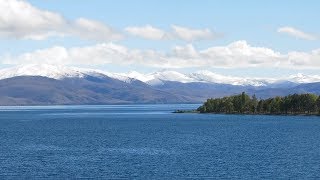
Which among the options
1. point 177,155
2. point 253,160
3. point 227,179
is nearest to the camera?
point 227,179

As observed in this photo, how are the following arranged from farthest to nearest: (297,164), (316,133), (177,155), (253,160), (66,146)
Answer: (316,133) → (66,146) → (177,155) → (253,160) → (297,164)

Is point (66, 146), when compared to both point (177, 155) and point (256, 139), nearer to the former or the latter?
point (177, 155)

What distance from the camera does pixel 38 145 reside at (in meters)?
156

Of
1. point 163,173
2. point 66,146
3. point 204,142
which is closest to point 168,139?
point 204,142

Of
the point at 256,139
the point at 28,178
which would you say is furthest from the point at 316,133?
the point at 28,178

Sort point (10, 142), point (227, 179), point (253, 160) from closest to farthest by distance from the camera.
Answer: point (227, 179) < point (253, 160) < point (10, 142)

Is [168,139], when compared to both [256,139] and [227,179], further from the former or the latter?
[227,179]

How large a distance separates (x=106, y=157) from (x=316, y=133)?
293 ft

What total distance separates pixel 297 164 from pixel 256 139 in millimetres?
61924

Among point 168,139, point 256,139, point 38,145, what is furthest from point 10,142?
point 256,139

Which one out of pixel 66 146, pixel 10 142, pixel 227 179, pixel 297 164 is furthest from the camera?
pixel 10 142

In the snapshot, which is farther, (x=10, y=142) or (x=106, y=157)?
(x=10, y=142)

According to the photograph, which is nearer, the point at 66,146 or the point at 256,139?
the point at 66,146

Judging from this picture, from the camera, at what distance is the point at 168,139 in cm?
17425
